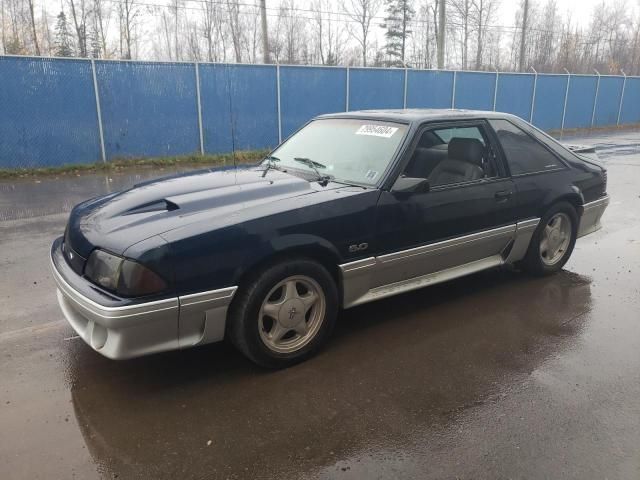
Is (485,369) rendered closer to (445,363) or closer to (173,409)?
(445,363)

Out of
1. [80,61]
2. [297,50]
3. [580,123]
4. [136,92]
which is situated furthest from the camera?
[297,50]

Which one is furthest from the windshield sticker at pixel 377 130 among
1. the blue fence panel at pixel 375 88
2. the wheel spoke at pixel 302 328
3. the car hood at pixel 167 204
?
the blue fence panel at pixel 375 88

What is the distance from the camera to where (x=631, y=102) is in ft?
89.1

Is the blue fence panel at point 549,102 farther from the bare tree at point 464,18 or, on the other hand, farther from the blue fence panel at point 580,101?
the bare tree at point 464,18

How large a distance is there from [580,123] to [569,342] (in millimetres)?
23853

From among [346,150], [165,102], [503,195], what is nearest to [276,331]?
[346,150]

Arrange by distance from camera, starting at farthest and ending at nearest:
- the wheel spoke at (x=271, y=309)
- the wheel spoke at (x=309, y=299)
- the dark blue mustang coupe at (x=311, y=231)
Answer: the wheel spoke at (x=309, y=299) → the wheel spoke at (x=271, y=309) → the dark blue mustang coupe at (x=311, y=231)

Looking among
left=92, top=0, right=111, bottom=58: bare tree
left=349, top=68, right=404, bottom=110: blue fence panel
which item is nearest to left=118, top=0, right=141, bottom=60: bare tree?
left=92, top=0, right=111, bottom=58: bare tree

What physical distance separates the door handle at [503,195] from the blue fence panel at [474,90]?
50.8ft

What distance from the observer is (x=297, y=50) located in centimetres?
3812

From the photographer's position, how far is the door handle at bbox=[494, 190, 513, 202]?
A: 14.5 feet

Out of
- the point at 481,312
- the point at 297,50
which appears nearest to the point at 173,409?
the point at 481,312

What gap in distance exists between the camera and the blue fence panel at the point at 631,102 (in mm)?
26641

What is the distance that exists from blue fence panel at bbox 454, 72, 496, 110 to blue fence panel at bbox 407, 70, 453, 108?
0.55 m
